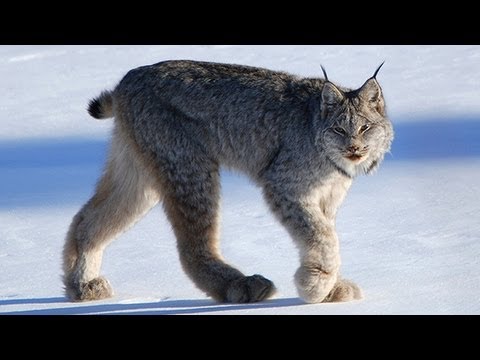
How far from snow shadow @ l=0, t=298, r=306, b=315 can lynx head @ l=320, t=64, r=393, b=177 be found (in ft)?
2.47

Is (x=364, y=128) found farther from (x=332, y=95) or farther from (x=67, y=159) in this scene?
(x=67, y=159)

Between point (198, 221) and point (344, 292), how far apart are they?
86 cm

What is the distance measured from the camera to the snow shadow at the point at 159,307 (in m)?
5.83

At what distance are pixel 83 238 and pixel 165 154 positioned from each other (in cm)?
68

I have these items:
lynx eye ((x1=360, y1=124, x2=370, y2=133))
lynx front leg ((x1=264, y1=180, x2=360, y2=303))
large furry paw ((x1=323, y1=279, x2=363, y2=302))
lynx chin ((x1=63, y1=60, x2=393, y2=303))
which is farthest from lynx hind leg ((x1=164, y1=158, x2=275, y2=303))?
lynx eye ((x1=360, y1=124, x2=370, y2=133))

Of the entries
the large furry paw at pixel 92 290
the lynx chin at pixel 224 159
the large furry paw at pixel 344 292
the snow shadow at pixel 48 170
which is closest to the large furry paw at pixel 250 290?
the lynx chin at pixel 224 159

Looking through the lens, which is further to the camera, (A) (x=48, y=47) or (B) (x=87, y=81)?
(A) (x=48, y=47)

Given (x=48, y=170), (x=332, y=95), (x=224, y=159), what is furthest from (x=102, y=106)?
(x=48, y=170)

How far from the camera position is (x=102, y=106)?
22.4ft

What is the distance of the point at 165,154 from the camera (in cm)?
639

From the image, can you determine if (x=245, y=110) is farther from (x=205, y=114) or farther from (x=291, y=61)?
(x=291, y=61)

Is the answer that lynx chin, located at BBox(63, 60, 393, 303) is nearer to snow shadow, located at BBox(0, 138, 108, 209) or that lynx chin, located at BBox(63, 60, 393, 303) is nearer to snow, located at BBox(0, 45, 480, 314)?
snow, located at BBox(0, 45, 480, 314)

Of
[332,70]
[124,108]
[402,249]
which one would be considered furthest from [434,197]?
[332,70]

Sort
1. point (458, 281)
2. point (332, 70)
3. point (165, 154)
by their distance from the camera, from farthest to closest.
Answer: point (332, 70) → point (165, 154) → point (458, 281)
